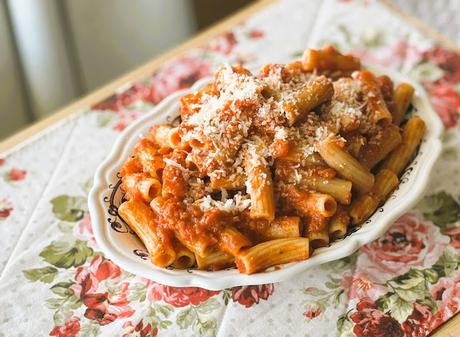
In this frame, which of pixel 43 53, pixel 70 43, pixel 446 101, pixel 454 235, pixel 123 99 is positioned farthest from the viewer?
pixel 70 43

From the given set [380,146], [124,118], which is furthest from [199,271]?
[124,118]

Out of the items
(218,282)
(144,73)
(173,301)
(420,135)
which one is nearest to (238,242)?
(218,282)

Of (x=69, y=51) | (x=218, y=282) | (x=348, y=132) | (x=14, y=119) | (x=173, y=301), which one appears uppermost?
(x=348, y=132)

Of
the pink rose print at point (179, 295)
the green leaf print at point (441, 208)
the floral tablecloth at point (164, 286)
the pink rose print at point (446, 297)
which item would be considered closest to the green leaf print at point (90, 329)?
the floral tablecloth at point (164, 286)

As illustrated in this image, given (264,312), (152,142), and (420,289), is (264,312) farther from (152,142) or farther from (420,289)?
(152,142)

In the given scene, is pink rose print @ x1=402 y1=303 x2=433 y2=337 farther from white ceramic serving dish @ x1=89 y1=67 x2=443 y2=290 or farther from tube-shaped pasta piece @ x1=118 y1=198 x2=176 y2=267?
tube-shaped pasta piece @ x1=118 y1=198 x2=176 y2=267

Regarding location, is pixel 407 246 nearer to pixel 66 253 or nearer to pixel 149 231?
pixel 149 231
